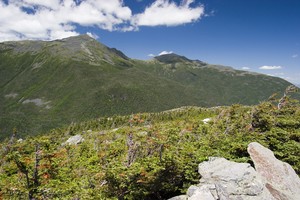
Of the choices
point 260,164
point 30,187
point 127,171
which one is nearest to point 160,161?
point 127,171

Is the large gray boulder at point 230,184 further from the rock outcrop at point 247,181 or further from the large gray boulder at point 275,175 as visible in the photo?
the large gray boulder at point 275,175

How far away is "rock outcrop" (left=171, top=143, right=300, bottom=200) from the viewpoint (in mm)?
18562

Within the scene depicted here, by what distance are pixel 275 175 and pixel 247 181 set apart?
445 centimetres

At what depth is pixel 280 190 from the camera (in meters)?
20.9

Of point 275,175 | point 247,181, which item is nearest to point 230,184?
point 247,181

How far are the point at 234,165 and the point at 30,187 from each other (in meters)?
15.6

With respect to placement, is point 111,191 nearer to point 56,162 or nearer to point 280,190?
point 56,162

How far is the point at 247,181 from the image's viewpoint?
1947 cm

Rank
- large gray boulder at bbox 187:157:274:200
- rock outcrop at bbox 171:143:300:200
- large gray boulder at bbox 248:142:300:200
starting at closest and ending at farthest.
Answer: large gray boulder at bbox 187:157:274:200
rock outcrop at bbox 171:143:300:200
large gray boulder at bbox 248:142:300:200

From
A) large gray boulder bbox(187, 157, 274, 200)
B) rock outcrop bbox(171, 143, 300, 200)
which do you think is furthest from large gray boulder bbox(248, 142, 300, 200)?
large gray boulder bbox(187, 157, 274, 200)

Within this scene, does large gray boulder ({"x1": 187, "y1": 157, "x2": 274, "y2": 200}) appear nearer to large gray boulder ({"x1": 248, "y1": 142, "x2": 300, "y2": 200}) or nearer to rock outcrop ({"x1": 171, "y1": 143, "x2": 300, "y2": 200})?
rock outcrop ({"x1": 171, "y1": 143, "x2": 300, "y2": 200})

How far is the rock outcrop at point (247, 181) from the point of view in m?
18.6

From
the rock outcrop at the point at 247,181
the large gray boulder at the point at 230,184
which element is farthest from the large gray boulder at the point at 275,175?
the large gray boulder at the point at 230,184

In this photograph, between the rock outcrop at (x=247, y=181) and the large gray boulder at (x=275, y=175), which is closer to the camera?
the rock outcrop at (x=247, y=181)
